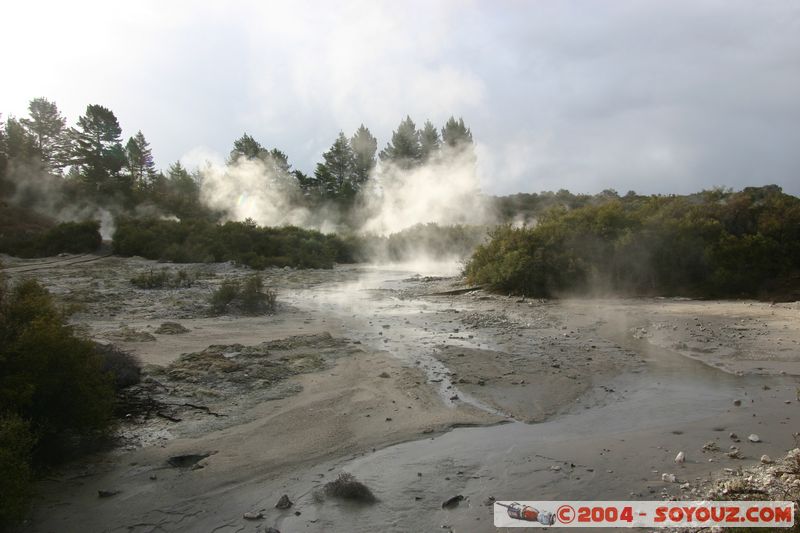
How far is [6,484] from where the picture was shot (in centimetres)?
411

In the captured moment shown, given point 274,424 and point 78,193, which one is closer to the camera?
point 274,424

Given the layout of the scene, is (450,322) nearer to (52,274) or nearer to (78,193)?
(52,274)

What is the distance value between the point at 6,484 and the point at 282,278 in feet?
68.3

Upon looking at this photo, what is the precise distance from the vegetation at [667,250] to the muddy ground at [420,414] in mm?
2810

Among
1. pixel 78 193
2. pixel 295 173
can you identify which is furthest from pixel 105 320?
pixel 295 173

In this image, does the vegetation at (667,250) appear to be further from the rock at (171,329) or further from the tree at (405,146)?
the tree at (405,146)

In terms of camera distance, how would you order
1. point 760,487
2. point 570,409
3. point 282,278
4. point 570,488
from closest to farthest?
point 760,487 < point 570,488 < point 570,409 < point 282,278

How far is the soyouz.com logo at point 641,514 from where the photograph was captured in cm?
401

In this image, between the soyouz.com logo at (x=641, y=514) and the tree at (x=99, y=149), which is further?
the tree at (x=99, y=149)

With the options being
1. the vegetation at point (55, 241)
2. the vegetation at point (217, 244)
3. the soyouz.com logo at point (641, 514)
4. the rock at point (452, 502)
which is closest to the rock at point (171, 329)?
the rock at point (452, 502)

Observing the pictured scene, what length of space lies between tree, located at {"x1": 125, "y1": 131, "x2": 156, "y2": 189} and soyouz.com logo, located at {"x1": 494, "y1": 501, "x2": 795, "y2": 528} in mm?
63376

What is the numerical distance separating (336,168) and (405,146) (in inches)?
365

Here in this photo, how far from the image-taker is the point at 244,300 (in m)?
15.1

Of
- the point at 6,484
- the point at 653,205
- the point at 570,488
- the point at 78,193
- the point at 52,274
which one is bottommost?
the point at 570,488
